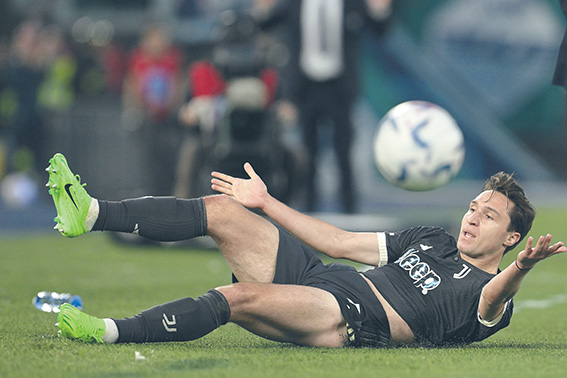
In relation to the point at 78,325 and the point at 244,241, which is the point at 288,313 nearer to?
the point at 244,241

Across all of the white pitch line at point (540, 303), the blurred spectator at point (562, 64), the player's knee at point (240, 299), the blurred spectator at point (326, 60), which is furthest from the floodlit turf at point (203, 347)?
the blurred spectator at point (326, 60)

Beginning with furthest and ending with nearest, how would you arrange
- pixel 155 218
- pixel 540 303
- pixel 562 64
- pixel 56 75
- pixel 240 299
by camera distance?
pixel 56 75, pixel 540 303, pixel 562 64, pixel 155 218, pixel 240 299

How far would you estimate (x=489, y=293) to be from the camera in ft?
13.9

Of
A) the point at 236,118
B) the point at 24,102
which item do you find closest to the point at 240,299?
the point at 236,118

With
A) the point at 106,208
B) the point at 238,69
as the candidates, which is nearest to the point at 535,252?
the point at 106,208

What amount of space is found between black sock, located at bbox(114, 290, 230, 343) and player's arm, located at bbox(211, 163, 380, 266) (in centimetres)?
60

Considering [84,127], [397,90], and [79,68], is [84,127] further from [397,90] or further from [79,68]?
[397,90]

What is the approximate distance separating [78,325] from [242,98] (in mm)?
5333

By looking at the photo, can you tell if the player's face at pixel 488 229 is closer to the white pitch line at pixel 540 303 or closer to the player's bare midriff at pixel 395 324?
the player's bare midriff at pixel 395 324

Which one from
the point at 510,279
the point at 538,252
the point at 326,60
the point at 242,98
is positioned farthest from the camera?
the point at 326,60

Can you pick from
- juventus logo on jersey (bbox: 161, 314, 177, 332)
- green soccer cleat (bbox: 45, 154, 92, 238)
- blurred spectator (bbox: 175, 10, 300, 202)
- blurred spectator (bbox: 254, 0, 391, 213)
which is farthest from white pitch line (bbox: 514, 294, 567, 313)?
blurred spectator (bbox: 254, 0, 391, 213)

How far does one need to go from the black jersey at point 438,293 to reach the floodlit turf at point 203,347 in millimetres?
97

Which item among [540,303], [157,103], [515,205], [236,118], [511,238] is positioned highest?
[157,103]

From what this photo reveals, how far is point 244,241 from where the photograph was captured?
14.7ft
